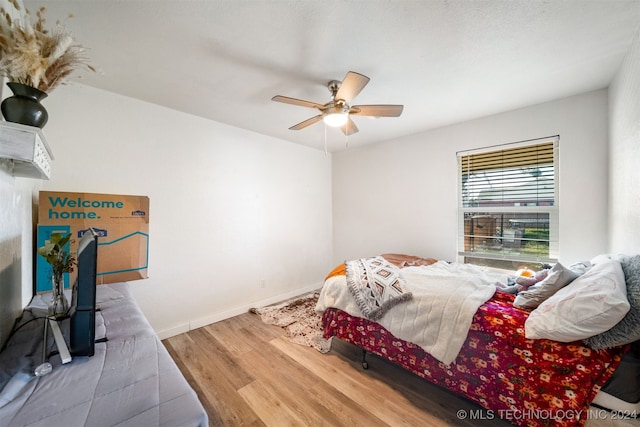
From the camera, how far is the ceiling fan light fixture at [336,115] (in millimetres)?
1972

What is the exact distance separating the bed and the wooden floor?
0.63 feet

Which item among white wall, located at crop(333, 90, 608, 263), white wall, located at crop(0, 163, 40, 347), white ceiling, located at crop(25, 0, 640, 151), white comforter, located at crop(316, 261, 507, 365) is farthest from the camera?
white wall, located at crop(333, 90, 608, 263)

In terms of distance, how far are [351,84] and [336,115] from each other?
14.0 inches

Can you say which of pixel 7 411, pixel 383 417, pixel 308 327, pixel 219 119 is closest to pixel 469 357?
pixel 383 417

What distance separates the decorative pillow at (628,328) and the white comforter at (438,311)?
0.52 meters

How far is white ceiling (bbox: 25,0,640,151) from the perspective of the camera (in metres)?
1.37

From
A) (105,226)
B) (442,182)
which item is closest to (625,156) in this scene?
(442,182)

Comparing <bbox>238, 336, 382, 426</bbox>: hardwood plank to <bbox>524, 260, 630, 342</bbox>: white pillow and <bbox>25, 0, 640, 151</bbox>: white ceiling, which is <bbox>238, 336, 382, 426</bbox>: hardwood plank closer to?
<bbox>524, 260, 630, 342</bbox>: white pillow

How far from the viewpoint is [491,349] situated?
147 cm

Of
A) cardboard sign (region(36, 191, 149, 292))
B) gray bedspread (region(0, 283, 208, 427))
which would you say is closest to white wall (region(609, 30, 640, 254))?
gray bedspread (region(0, 283, 208, 427))

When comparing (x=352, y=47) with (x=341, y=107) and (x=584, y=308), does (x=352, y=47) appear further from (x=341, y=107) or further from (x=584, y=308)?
(x=584, y=308)

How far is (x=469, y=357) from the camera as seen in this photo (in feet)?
5.05

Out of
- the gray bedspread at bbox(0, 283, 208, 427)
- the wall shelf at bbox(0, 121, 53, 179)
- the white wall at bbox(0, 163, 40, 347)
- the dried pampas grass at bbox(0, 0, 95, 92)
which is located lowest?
the gray bedspread at bbox(0, 283, 208, 427)

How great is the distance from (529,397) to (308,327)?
6.32 feet
